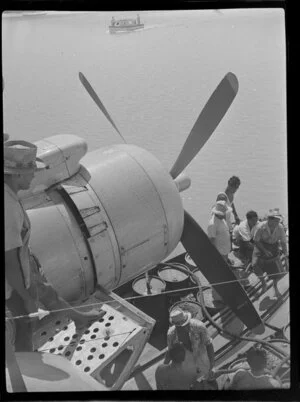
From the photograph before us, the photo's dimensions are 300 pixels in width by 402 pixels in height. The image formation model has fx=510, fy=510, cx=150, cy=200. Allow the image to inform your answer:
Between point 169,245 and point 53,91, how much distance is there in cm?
136

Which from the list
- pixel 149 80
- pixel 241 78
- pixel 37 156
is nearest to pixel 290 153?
pixel 241 78

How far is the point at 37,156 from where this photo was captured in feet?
10.3

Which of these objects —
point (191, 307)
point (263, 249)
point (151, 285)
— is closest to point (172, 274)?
point (151, 285)

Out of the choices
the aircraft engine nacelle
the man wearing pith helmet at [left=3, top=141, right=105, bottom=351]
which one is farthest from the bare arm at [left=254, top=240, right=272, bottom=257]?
the man wearing pith helmet at [left=3, top=141, right=105, bottom=351]

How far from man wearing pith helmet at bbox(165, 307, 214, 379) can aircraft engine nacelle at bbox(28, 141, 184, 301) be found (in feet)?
1.71

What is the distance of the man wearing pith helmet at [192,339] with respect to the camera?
3191mm

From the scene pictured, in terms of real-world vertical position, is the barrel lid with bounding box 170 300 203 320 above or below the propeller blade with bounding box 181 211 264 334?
below

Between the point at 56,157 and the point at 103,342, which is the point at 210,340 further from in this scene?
the point at 56,157

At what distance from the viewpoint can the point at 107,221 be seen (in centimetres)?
333

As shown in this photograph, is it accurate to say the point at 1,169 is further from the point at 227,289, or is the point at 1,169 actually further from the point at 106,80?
the point at 227,289

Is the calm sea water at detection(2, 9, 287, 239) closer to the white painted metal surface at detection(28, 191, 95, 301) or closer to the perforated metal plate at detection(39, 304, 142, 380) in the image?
the white painted metal surface at detection(28, 191, 95, 301)

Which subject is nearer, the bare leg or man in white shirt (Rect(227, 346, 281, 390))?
man in white shirt (Rect(227, 346, 281, 390))

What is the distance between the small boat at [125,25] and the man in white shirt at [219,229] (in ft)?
4.68

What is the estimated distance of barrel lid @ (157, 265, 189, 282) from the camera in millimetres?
4607
